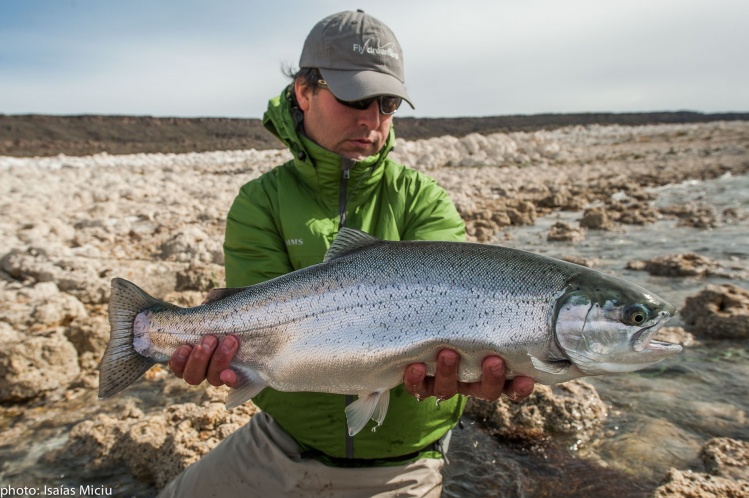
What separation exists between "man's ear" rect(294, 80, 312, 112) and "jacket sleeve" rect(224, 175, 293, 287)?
567 millimetres

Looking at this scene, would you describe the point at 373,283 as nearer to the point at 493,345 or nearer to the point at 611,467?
the point at 493,345

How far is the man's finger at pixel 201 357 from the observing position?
111 inches

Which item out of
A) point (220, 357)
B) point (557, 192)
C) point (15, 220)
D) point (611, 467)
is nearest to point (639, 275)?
point (611, 467)

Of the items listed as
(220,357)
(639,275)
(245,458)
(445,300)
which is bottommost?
(639,275)

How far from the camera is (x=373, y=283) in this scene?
275 cm

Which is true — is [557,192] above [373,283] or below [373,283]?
below

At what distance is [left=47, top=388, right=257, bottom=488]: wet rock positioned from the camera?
4.11 m

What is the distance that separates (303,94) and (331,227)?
88 centimetres

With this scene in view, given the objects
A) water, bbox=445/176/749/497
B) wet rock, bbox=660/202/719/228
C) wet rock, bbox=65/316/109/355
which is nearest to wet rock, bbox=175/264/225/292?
wet rock, bbox=65/316/109/355

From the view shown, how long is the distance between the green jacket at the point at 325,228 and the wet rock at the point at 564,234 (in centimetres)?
902

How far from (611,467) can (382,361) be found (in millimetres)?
2489

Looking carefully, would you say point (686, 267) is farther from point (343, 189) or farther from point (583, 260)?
point (343, 189)

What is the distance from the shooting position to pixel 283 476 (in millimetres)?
3219

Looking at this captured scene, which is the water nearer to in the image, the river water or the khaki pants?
the river water
